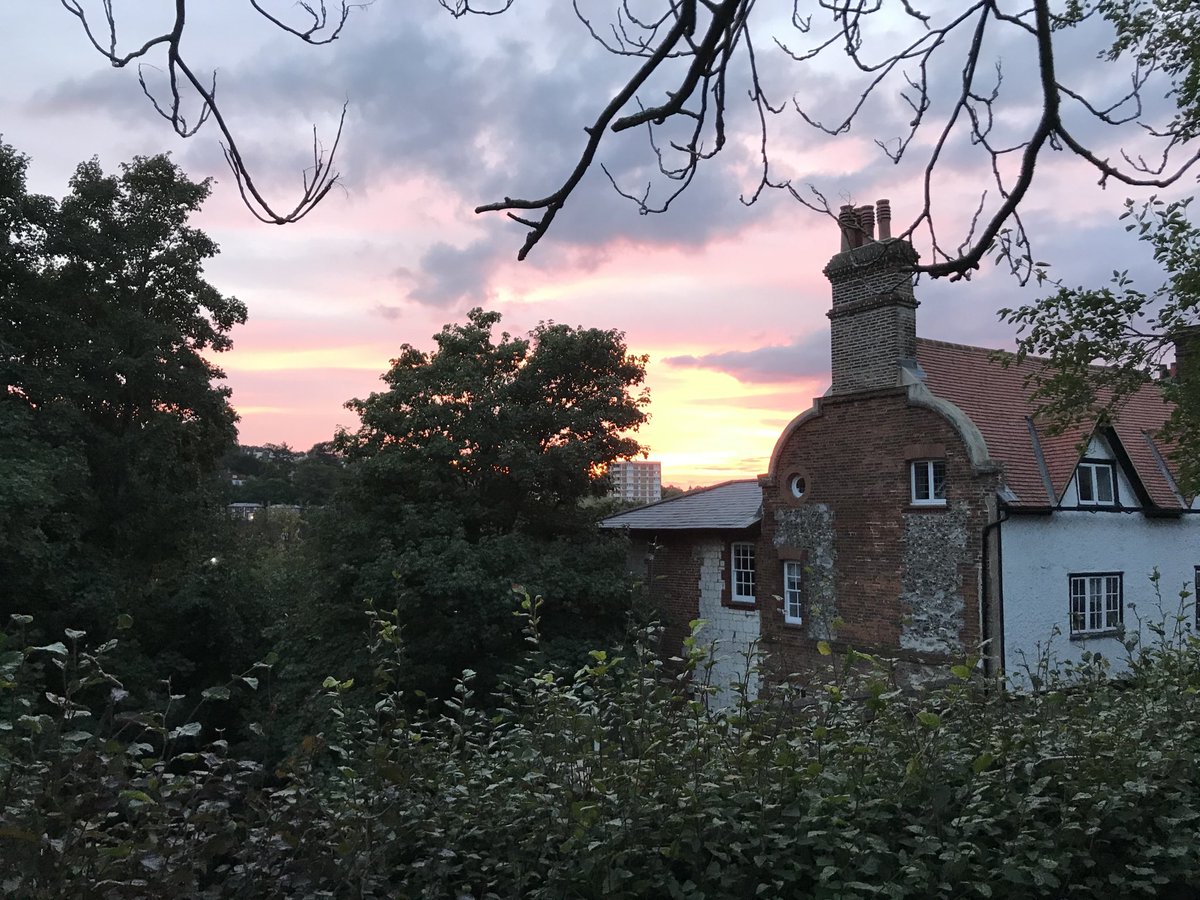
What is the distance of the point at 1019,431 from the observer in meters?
17.5

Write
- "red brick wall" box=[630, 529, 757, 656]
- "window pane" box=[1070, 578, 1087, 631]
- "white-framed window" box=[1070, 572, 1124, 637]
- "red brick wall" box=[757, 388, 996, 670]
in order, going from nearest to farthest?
"red brick wall" box=[757, 388, 996, 670]
"window pane" box=[1070, 578, 1087, 631]
"white-framed window" box=[1070, 572, 1124, 637]
"red brick wall" box=[630, 529, 757, 656]

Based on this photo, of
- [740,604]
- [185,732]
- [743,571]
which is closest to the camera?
[185,732]

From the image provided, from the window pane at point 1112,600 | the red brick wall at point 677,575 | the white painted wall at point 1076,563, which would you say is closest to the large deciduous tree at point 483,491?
the red brick wall at point 677,575

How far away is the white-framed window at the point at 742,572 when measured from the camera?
20141mm

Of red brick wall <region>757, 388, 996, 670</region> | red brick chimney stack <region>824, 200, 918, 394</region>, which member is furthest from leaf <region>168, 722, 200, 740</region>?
red brick chimney stack <region>824, 200, 918, 394</region>

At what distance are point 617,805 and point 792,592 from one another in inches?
638

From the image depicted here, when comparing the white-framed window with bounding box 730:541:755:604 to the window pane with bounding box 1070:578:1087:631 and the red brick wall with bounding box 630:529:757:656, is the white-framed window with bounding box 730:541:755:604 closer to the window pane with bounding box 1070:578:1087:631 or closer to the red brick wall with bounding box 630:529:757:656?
the red brick wall with bounding box 630:529:757:656

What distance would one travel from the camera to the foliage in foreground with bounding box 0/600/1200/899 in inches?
100

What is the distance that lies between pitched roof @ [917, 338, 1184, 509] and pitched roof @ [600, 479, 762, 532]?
17.1 ft

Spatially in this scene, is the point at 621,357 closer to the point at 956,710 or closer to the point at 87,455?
the point at 87,455

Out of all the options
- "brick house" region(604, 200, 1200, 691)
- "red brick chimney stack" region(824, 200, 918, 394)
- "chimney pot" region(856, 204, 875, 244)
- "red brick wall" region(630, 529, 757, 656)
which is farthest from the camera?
"red brick wall" region(630, 529, 757, 656)

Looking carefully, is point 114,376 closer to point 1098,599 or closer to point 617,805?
point 617,805

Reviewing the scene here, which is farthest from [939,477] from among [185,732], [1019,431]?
[185,732]

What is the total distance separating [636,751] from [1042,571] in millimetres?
14750
